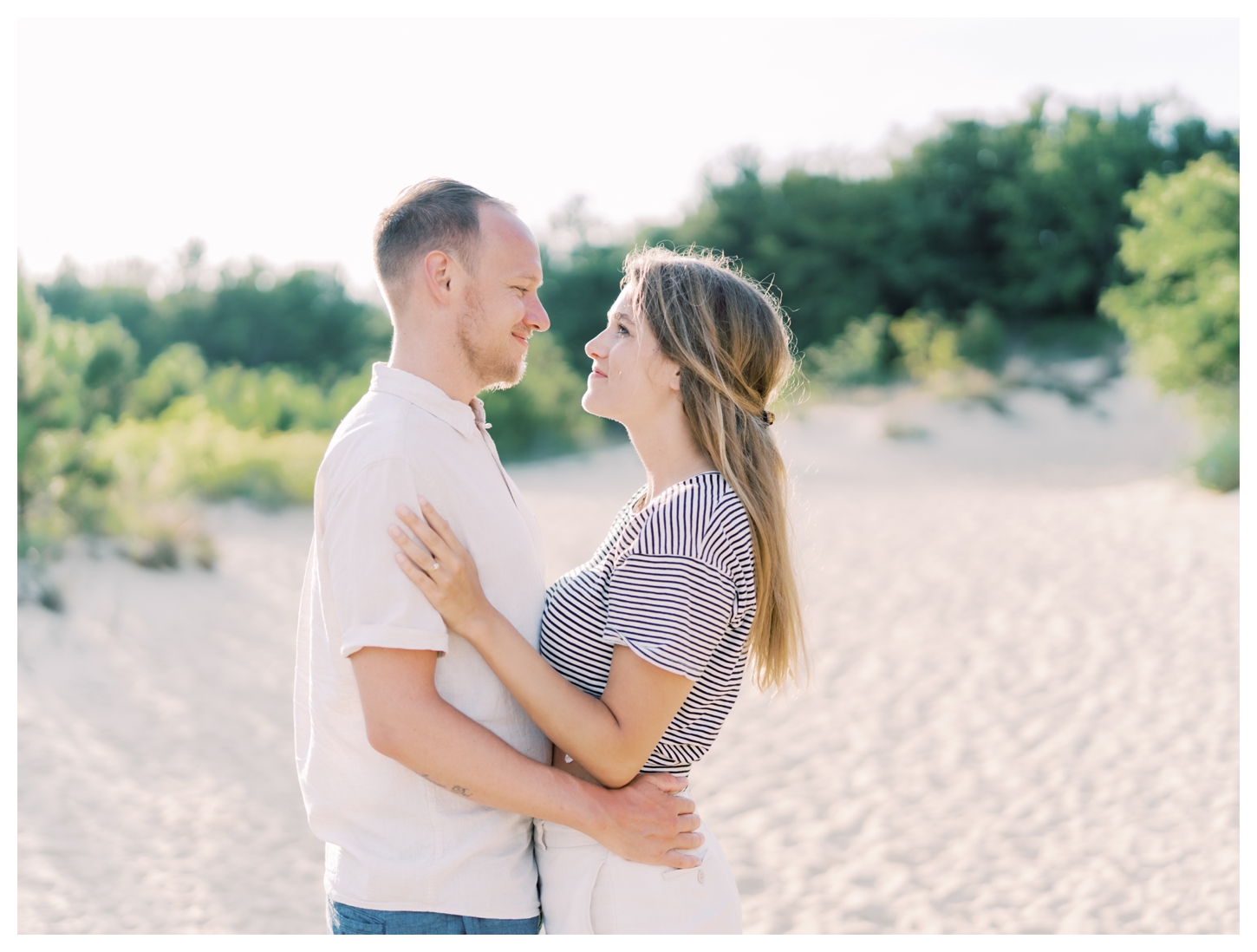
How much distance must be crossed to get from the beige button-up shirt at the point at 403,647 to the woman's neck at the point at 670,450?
293mm

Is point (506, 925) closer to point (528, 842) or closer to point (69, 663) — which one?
point (528, 842)

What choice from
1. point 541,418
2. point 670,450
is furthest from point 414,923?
point 541,418

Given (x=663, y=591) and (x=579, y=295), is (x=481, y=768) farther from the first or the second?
(x=579, y=295)

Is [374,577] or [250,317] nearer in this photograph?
[374,577]

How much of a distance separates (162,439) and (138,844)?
9.02 metres

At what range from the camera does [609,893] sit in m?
1.73

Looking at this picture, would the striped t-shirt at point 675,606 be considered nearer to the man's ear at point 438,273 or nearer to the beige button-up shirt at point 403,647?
the beige button-up shirt at point 403,647

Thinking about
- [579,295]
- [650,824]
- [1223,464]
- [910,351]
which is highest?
[579,295]

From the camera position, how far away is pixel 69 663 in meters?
6.82

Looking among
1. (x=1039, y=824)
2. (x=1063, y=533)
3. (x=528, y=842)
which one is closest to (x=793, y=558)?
(x=528, y=842)

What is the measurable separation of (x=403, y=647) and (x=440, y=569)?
13 centimetres

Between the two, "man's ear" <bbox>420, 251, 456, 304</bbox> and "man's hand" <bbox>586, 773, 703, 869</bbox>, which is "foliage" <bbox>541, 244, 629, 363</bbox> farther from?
"man's hand" <bbox>586, 773, 703, 869</bbox>

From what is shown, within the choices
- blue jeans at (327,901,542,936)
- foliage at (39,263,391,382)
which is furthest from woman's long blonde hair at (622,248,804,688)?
foliage at (39,263,391,382)

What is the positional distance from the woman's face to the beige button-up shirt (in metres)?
0.28
